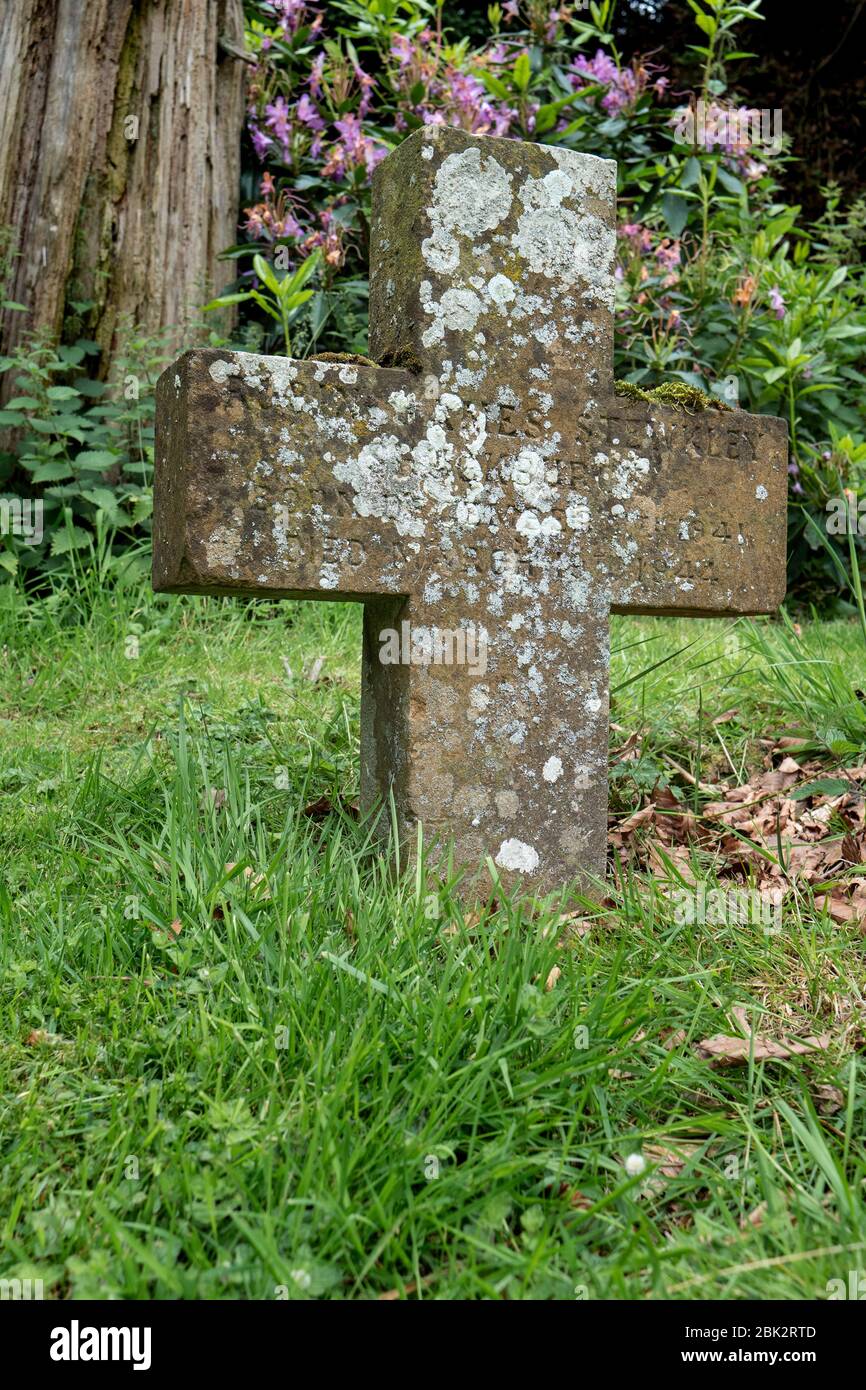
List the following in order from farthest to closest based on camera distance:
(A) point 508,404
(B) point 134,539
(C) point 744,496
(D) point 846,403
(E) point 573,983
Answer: (D) point 846,403 < (B) point 134,539 < (C) point 744,496 < (A) point 508,404 < (E) point 573,983

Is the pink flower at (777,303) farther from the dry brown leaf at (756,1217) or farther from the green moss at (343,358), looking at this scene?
the dry brown leaf at (756,1217)

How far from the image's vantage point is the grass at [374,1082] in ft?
4.98

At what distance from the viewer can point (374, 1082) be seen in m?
1.75

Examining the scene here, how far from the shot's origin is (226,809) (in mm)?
2676

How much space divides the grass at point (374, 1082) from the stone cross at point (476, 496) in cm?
29

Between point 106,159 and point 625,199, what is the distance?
2.64 m

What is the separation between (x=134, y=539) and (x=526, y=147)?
2.92m

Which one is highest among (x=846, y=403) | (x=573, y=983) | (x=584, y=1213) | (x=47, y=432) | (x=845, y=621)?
(x=846, y=403)

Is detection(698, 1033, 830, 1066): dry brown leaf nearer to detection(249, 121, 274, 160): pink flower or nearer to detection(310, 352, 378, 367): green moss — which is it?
detection(310, 352, 378, 367): green moss

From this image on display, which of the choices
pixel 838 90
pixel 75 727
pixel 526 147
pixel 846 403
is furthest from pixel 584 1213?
pixel 838 90

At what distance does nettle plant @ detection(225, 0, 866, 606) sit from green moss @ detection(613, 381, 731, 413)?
2.57m

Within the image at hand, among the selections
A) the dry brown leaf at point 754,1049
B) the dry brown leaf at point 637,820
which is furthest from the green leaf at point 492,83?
the dry brown leaf at point 754,1049

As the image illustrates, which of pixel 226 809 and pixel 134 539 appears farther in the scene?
pixel 134 539

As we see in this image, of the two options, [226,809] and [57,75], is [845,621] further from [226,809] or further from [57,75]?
[57,75]
